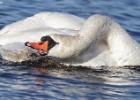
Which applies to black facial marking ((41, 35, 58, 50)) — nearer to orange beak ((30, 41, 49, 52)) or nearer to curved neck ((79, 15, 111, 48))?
orange beak ((30, 41, 49, 52))

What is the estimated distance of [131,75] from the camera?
11.5 metres

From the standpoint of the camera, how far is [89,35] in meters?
11.3

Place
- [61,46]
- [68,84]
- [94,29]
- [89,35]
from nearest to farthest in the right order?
[68,84] → [61,46] → [89,35] → [94,29]

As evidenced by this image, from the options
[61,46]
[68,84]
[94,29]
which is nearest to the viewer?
[68,84]

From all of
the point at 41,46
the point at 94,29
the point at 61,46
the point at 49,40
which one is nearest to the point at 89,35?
the point at 94,29

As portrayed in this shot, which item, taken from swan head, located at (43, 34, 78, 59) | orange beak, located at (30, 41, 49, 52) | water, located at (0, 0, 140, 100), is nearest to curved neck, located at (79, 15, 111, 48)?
swan head, located at (43, 34, 78, 59)

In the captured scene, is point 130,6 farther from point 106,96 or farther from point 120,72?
point 106,96

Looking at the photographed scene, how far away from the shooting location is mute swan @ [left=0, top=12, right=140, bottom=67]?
11422mm

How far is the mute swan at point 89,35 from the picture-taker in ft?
37.5

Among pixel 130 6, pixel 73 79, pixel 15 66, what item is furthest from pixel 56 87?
pixel 130 6

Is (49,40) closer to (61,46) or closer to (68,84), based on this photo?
(61,46)

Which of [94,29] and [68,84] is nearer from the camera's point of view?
[68,84]

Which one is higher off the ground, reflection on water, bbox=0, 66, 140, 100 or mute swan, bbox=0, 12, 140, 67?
mute swan, bbox=0, 12, 140, 67

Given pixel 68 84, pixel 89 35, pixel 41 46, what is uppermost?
pixel 89 35
